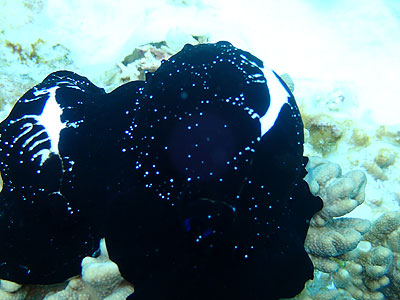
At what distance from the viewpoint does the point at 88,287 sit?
263 centimetres

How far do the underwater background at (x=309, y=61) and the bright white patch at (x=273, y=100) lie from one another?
137 centimetres

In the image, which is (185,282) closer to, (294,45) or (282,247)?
(282,247)

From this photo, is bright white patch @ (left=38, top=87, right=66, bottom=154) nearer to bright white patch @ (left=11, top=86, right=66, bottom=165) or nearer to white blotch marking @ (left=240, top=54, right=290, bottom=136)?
bright white patch @ (left=11, top=86, right=66, bottom=165)

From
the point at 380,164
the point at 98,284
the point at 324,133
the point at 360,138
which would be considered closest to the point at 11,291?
the point at 98,284

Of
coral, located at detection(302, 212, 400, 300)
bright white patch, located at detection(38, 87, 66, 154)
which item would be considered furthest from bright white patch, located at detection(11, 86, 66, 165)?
coral, located at detection(302, 212, 400, 300)

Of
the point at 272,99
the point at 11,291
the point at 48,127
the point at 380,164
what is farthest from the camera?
the point at 380,164

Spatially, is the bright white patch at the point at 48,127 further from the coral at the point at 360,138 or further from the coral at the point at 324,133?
the coral at the point at 360,138

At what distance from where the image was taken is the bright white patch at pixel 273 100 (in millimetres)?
2166

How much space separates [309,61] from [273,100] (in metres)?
4.87

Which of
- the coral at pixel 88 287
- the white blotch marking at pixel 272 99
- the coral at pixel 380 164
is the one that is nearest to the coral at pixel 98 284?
the coral at pixel 88 287

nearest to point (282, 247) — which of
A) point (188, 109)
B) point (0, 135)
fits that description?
point (188, 109)

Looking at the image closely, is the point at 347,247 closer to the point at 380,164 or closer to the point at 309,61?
the point at 380,164

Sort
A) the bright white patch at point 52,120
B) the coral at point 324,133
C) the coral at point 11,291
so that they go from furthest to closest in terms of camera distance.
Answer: the coral at point 324,133
the bright white patch at point 52,120
the coral at point 11,291

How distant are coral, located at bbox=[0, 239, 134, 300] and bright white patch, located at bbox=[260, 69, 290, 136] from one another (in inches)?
64.1
